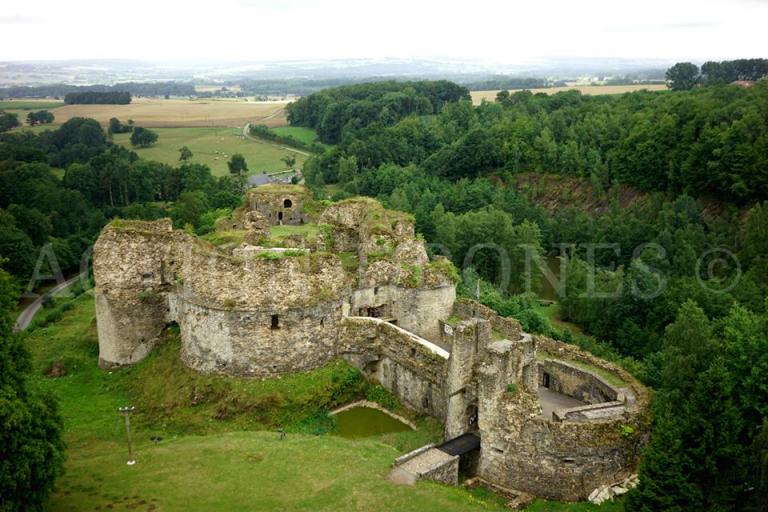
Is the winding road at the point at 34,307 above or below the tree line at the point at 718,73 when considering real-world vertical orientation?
below

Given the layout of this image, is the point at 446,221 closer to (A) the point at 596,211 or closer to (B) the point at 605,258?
(B) the point at 605,258

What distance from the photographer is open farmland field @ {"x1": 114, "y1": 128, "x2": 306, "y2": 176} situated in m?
109

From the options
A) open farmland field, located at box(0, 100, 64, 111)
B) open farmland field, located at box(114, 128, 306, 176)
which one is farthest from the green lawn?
open farmland field, located at box(0, 100, 64, 111)

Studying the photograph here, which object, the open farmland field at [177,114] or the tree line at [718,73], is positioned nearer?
the open farmland field at [177,114]

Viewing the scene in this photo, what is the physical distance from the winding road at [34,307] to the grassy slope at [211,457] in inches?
768

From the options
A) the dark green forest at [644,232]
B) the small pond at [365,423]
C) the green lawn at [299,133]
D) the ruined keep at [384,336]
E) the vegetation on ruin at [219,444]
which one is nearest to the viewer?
the dark green forest at [644,232]

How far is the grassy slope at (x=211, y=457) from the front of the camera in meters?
22.2

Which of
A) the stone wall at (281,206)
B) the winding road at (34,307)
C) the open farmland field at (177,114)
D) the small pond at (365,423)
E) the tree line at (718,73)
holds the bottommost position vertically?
the winding road at (34,307)

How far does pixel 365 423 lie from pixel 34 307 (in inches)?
1516

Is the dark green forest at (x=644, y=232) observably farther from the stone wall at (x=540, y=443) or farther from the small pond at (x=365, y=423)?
the small pond at (x=365, y=423)

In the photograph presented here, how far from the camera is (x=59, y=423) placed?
839 inches

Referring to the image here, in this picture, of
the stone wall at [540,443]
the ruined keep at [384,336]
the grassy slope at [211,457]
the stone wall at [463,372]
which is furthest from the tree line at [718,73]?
the grassy slope at [211,457]

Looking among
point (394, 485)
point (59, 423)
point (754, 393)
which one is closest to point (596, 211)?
point (754, 393)

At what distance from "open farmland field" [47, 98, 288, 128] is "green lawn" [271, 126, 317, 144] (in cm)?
350
